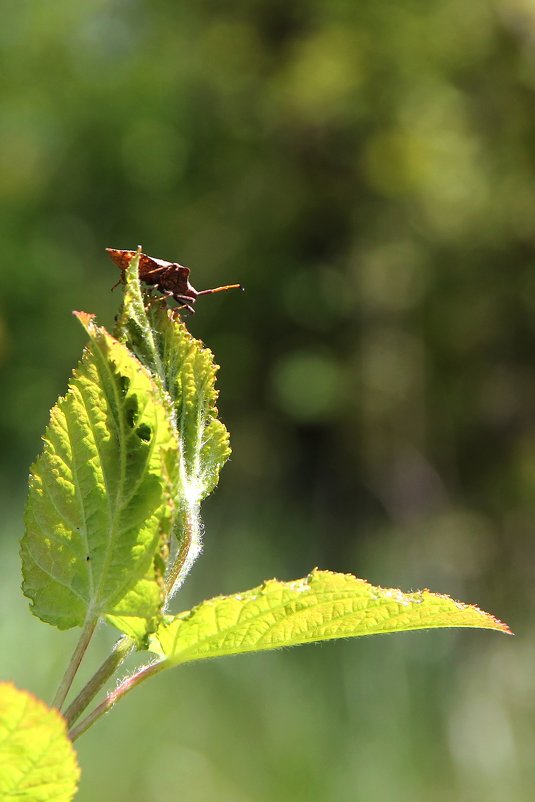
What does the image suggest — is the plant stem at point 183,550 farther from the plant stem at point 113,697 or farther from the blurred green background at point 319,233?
the blurred green background at point 319,233

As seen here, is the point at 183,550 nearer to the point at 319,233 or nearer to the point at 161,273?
the point at 161,273

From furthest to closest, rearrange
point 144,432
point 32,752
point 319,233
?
point 319,233, point 144,432, point 32,752

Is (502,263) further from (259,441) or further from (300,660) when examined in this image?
(300,660)

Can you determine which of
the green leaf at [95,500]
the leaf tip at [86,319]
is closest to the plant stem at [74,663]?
the green leaf at [95,500]

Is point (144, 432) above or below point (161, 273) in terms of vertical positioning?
below

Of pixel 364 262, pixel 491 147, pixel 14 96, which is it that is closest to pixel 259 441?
pixel 364 262

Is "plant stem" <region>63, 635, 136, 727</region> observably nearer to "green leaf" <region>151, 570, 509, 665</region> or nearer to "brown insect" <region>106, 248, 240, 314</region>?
"green leaf" <region>151, 570, 509, 665</region>

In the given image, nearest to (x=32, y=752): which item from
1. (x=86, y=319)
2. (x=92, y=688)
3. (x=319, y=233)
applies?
(x=92, y=688)
